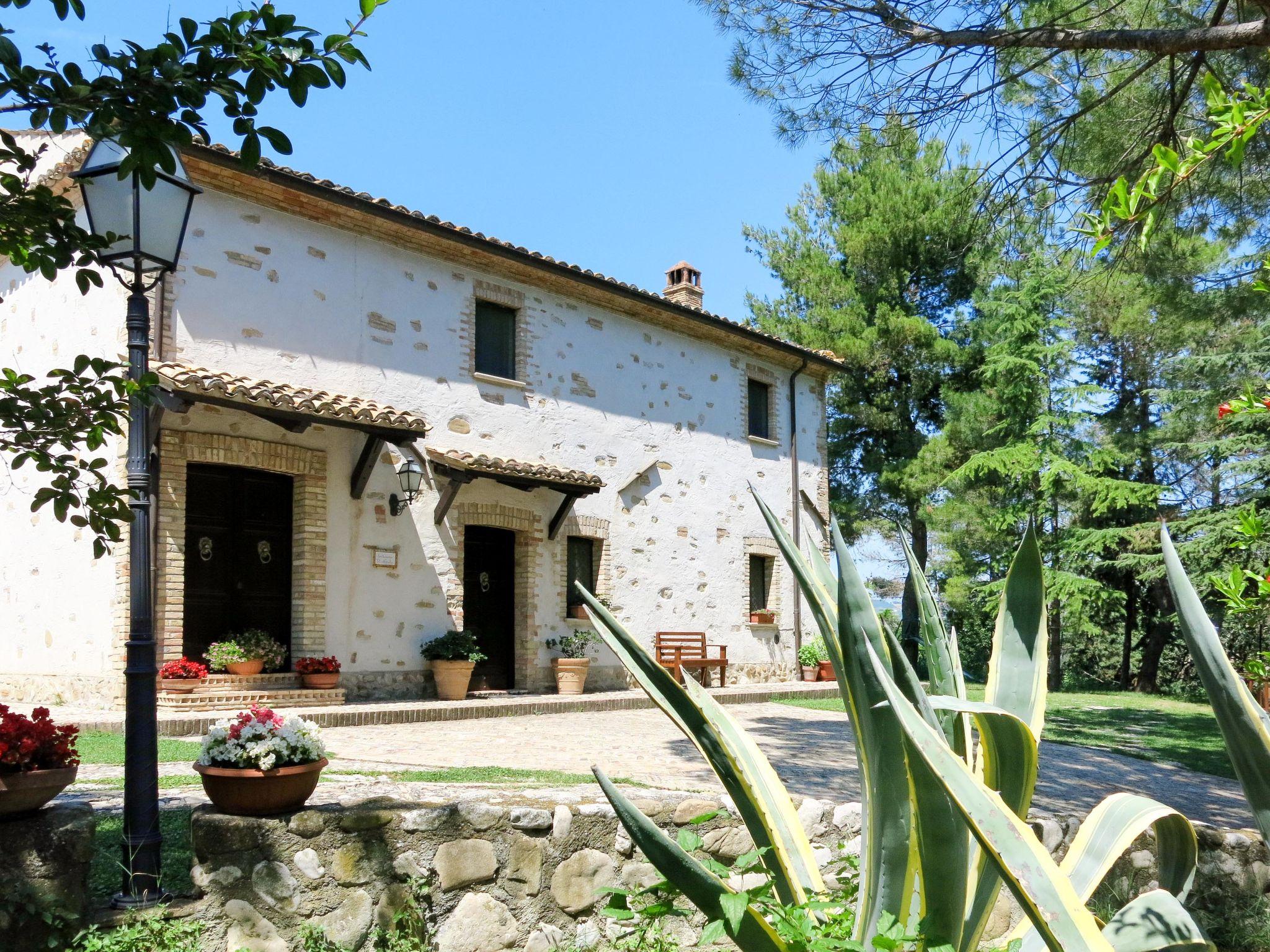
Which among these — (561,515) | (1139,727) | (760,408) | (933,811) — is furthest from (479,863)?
(760,408)

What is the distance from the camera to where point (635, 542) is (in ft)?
39.1

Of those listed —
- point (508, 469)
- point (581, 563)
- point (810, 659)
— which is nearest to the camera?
point (508, 469)

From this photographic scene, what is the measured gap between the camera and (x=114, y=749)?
5770mm

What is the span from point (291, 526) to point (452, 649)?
194 cm

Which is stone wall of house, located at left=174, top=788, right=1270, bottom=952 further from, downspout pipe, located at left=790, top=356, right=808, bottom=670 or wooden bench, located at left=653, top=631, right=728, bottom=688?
downspout pipe, located at left=790, top=356, right=808, bottom=670

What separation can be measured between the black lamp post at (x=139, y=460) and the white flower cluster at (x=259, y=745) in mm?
176

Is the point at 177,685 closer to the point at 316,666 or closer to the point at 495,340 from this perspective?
the point at 316,666

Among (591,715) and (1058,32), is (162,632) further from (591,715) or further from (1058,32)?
(1058,32)

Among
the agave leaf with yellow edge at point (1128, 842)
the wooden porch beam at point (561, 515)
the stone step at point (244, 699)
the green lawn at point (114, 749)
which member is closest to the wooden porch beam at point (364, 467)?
the stone step at point (244, 699)

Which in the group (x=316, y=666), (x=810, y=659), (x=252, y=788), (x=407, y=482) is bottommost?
(x=810, y=659)

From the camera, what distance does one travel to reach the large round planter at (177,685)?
761 cm

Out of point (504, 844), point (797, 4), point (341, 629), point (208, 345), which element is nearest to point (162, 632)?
point (341, 629)

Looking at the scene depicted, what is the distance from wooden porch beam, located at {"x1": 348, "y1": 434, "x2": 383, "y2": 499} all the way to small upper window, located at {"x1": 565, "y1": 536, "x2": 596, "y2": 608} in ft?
9.54

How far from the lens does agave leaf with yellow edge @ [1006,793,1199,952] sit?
1.60 m
